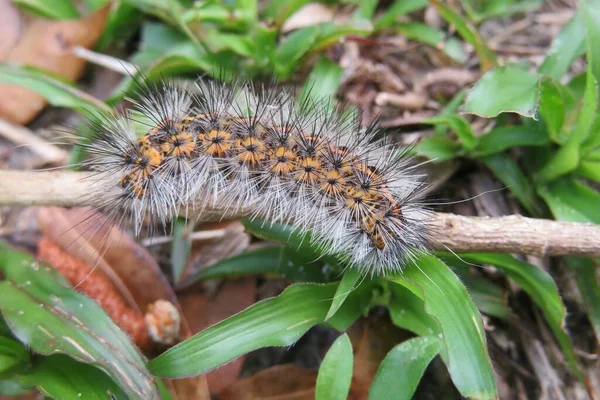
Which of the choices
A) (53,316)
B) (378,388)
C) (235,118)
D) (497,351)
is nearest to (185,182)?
(235,118)

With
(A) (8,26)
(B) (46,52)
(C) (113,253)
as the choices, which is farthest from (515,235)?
(A) (8,26)

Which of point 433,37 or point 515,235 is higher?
point 433,37

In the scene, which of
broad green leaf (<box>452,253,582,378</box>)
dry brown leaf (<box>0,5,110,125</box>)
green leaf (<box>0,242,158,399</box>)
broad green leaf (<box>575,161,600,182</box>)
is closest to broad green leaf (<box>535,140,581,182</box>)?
broad green leaf (<box>575,161,600,182</box>)

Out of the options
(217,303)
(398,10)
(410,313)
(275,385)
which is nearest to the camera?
(410,313)

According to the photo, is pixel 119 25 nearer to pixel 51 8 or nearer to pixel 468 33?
pixel 51 8

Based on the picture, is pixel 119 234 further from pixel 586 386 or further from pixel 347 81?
pixel 586 386

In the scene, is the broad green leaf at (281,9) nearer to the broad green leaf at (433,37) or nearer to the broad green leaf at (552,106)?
the broad green leaf at (433,37)

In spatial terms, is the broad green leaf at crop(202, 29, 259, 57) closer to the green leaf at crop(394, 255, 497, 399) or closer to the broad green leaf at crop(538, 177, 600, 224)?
the green leaf at crop(394, 255, 497, 399)

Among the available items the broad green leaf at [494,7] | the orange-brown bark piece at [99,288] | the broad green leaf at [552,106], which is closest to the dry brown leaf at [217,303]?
the orange-brown bark piece at [99,288]
